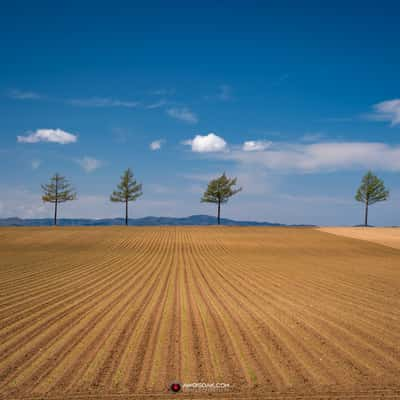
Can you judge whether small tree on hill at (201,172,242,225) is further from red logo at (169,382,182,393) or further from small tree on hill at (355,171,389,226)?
red logo at (169,382,182,393)

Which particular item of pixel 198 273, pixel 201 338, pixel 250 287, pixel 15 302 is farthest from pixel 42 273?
pixel 201 338

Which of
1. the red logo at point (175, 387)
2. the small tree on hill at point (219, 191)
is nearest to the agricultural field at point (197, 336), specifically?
the red logo at point (175, 387)

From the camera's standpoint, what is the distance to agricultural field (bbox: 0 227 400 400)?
4934 mm

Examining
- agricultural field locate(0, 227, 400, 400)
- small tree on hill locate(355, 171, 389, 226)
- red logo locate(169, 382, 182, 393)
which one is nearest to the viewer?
red logo locate(169, 382, 182, 393)

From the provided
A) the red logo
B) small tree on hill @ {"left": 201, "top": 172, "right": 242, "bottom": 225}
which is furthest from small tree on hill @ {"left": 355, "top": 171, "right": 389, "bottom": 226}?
the red logo

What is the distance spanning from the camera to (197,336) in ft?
22.4

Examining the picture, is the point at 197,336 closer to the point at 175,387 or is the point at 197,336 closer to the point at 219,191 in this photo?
the point at 175,387

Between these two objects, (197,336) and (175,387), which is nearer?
(175,387)

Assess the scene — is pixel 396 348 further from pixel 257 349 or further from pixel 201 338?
pixel 201 338

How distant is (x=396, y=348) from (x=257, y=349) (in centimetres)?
256

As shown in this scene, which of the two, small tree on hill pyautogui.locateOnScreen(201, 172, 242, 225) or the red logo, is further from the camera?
small tree on hill pyautogui.locateOnScreen(201, 172, 242, 225)

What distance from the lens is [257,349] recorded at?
6164 millimetres

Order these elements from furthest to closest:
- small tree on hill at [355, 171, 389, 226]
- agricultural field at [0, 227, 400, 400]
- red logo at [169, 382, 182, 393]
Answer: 1. small tree on hill at [355, 171, 389, 226]
2. agricultural field at [0, 227, 400, 400]
3. red logo at [169, 382, 182, 393]

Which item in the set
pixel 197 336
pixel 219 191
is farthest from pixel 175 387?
pixel 219 191
